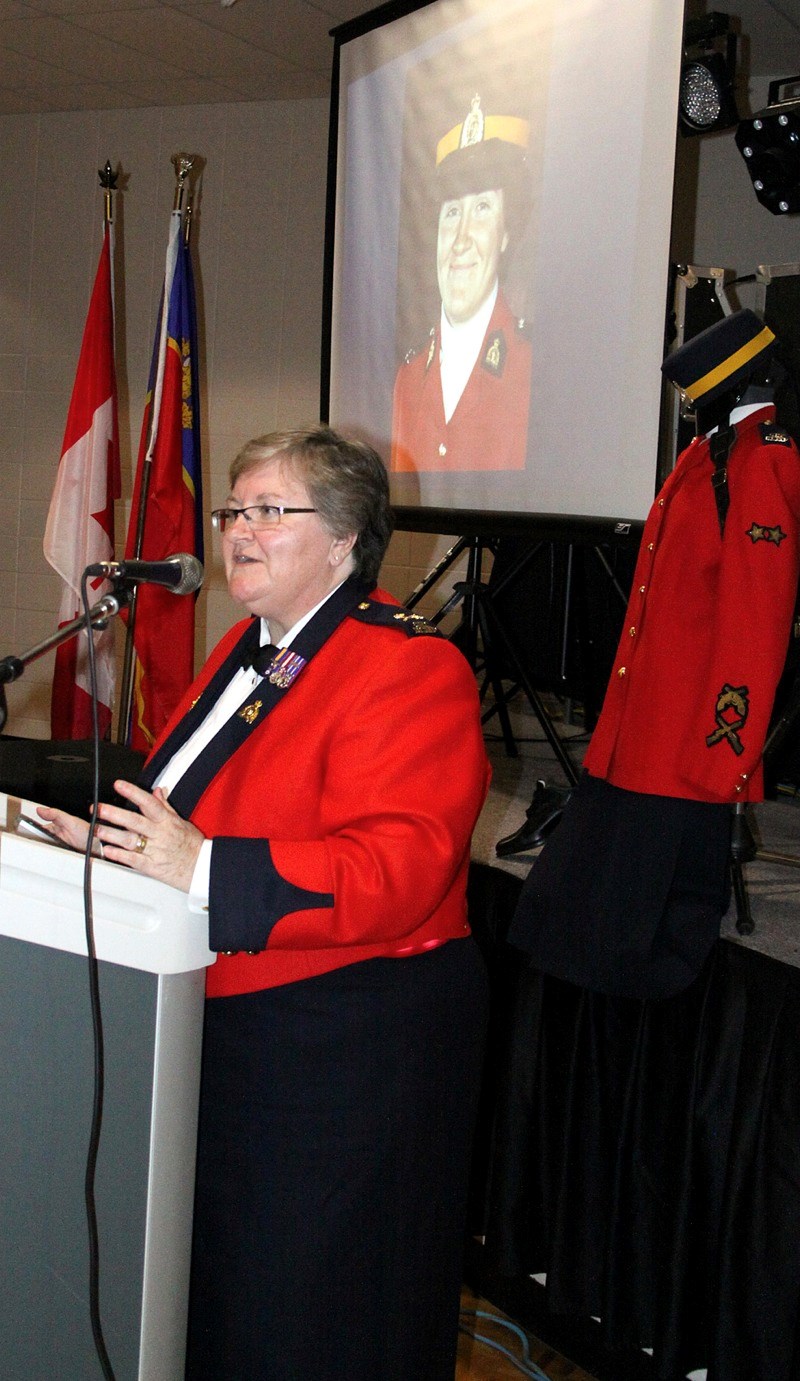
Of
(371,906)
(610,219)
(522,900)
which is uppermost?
(610,219)

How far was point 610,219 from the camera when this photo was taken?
271 centimetres

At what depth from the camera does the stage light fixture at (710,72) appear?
10.8 feet

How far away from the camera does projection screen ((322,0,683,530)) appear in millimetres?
2654

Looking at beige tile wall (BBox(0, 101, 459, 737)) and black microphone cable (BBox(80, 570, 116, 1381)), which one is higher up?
beige tile wall (BBox(0, 101, 459, 737))

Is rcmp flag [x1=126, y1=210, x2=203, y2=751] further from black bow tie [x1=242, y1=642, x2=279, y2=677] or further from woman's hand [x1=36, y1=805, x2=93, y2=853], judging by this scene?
woman's hand [x1=36, y1=805, x2=93, y2=853]

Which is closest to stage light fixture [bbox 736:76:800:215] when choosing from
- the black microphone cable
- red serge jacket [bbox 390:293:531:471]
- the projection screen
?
the projection screen

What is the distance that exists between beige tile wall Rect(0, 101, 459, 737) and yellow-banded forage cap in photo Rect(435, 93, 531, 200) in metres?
2.09

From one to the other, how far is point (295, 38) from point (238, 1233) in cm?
463

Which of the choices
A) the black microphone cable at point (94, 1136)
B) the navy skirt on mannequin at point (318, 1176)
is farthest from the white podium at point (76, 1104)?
the navy skirt on mannequin at point (318, 1176)

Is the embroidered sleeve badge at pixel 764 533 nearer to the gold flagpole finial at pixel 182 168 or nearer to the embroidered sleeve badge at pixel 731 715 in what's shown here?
the embroidered sleeve badge at pixel 731 715

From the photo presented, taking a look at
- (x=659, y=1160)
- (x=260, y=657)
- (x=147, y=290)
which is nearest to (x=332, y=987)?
(x=260, y=657)

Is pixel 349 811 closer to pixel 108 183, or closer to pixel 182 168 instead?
pixel 182 168

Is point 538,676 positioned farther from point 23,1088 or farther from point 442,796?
point 23,1088

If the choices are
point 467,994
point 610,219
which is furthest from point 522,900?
point 610,219
